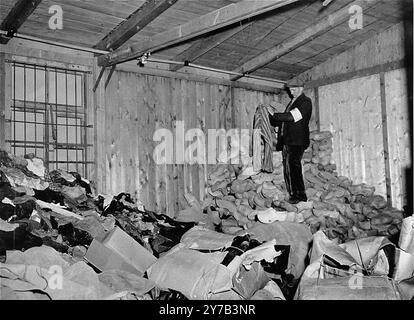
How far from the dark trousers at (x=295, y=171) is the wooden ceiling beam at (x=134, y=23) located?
2.67 meters

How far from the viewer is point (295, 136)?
19.3ft

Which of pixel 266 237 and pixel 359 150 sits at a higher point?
pixel 359 150

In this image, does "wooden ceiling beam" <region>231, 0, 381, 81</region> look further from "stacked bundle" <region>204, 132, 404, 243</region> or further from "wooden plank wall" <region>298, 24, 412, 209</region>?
"stacked bundle" <region>204, 132, 404, 243</region>

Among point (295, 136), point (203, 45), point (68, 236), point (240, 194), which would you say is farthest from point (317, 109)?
point (68, 236)

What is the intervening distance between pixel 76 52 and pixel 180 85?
5.75 ft

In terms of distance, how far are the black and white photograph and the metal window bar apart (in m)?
0.02

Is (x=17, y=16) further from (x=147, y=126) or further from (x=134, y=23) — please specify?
(x=147, y=126)

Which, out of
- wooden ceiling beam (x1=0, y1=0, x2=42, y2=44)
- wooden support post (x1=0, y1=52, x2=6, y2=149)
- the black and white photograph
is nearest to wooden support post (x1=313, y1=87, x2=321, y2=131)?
the black and white photograph

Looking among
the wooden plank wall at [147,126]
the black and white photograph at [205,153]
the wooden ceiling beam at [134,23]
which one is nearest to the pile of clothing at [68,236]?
the black and white photograph at [205,153]

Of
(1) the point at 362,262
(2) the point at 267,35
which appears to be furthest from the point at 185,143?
(1) the point at 362,262

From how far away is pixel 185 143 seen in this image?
21.8 ft

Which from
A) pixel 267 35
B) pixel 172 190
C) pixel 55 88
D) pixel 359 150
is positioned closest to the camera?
pixel 55 88

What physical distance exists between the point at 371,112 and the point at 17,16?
5436 millimetres
